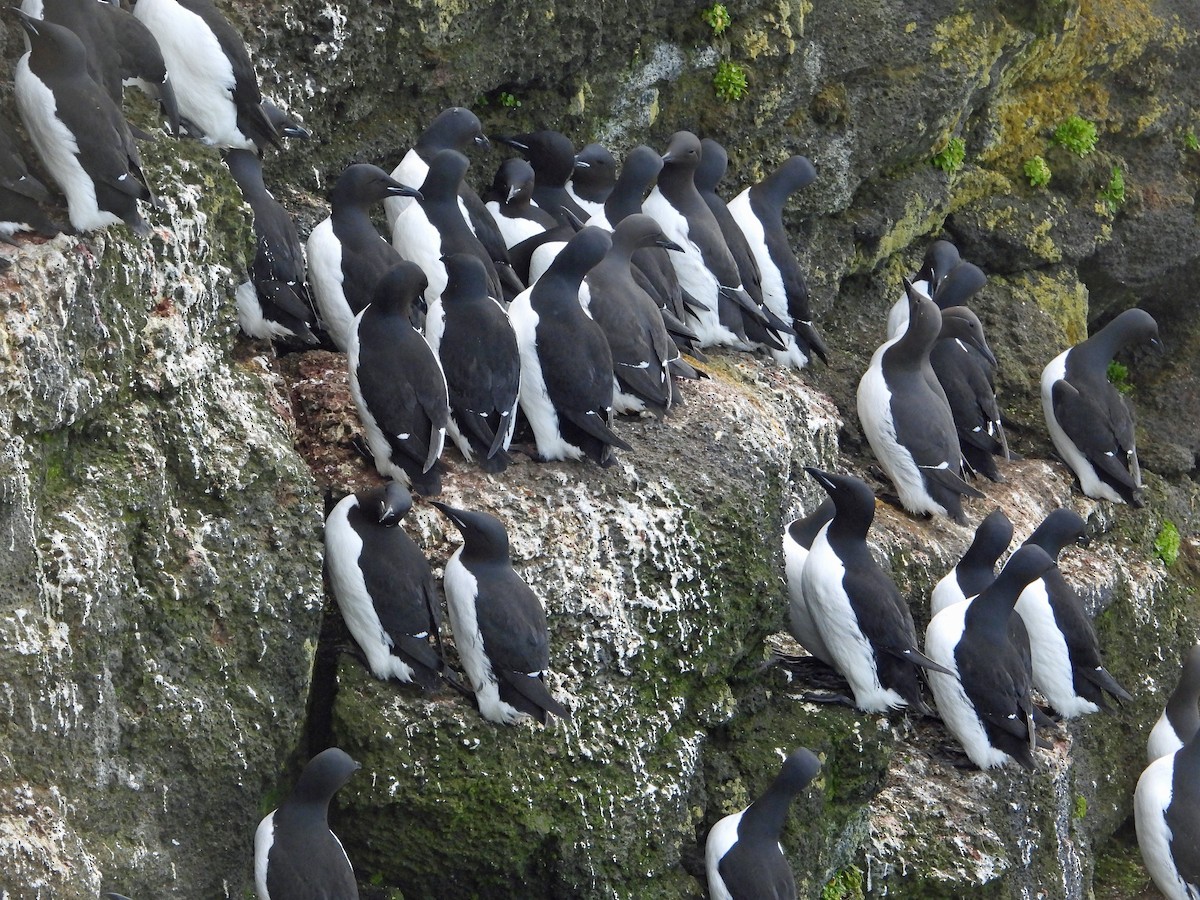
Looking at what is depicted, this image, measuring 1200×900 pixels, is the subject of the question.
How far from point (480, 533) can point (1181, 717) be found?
190 inches

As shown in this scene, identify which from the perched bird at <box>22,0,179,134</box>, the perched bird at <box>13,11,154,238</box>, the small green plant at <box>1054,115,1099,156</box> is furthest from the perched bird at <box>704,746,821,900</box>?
the small green plant at <box>1054,115,1099,156</box>

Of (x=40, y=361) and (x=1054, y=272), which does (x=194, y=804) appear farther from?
(x=1054, y=272)

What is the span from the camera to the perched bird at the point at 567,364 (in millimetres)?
6055

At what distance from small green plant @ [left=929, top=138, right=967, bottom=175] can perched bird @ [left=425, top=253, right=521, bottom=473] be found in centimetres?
507

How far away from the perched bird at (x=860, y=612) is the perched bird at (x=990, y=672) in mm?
139

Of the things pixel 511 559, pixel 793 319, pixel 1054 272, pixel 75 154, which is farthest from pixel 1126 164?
pixel 75 154

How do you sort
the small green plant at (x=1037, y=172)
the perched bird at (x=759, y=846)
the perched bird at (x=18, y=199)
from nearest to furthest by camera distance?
1. the perched bird at (x=18, y=199)
2. the perched bird at (x=759, y=846)
3. the small green plant at (x=1037, y=172)

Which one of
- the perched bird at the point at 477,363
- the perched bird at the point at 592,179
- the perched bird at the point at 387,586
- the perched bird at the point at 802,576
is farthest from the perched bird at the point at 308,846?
the perched bird at the point at 592,179

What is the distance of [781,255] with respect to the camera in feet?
28.3

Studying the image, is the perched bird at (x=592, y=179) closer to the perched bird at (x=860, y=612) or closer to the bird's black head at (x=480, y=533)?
the perched bird at (x=860, y=612)

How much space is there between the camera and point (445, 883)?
Result: 5457 mm

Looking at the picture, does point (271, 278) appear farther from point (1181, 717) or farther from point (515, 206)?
point (1181, 717)

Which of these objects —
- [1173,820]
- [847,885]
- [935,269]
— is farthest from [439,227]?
[1173,820]

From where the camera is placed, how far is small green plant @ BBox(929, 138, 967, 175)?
33.8ft
